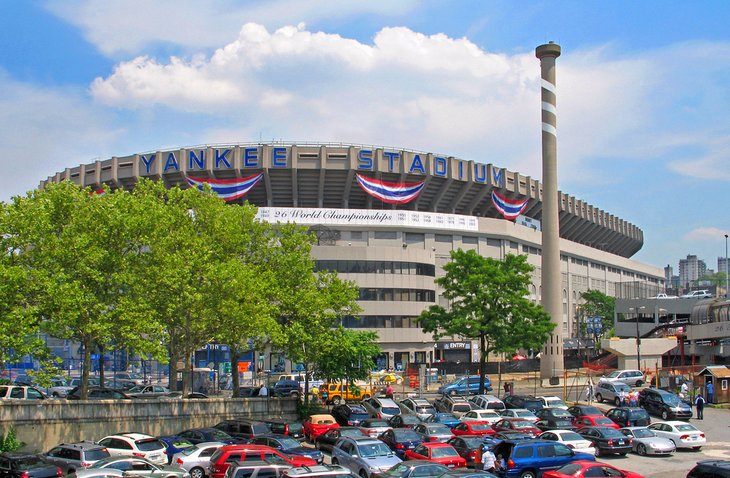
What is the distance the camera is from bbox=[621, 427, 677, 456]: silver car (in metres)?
34.9

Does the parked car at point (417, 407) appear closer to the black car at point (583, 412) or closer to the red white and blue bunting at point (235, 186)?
the black car at point (583, 412)

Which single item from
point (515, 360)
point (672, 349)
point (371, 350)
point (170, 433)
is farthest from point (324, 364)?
point (672, 349)

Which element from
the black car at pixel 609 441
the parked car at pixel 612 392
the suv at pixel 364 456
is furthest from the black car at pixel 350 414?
the parked car at pixel 612 392

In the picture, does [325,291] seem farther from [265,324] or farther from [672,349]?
[672,349]

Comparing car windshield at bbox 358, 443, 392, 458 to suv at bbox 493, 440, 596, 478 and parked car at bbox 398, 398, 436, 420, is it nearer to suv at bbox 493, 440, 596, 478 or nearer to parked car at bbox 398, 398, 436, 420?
suv at bbox 493, 440, 596, 478

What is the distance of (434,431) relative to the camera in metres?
35.7

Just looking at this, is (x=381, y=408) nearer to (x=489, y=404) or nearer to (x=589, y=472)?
(x=489, y=404)

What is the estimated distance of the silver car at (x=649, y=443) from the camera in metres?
34.9

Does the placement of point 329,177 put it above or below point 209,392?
above

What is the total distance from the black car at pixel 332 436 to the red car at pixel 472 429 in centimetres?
484

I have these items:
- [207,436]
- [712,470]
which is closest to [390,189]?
[207,436]

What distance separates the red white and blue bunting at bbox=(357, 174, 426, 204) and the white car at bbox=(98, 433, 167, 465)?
231 ft

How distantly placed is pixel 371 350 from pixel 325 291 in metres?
5.07

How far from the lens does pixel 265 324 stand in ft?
147
